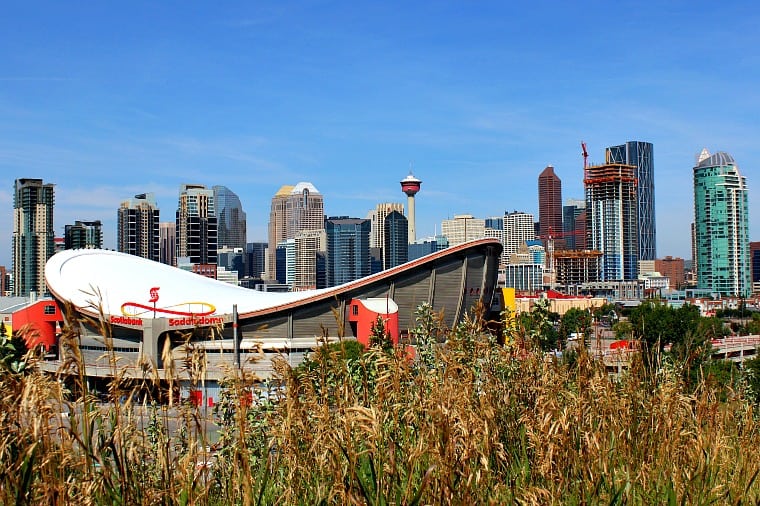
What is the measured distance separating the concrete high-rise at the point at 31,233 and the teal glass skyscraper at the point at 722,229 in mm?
147535

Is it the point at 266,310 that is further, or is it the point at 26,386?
the point at 266,310

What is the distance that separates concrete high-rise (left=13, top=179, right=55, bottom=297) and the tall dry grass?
168 metres

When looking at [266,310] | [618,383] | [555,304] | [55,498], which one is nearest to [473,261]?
[266,310]

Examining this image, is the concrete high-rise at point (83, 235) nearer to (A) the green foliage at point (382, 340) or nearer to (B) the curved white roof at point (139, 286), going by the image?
(B) the curved white roof at point (139, 286)

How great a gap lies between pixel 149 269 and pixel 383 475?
51.5 m

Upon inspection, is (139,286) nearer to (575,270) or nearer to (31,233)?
(31,233)

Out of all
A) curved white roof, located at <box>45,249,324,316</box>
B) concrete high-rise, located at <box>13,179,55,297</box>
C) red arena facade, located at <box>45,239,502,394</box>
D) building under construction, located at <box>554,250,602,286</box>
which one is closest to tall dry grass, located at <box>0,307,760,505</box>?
red arena facade, located at <box>45,239,502,394</box>

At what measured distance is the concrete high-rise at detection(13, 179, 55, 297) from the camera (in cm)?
16262

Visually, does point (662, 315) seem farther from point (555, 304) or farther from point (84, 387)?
point (84, 387)

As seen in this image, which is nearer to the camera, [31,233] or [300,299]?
[300,299]

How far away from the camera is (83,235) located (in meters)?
169

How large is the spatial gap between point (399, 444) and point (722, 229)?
18564 cm

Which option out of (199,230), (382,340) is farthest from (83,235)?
(382,340)

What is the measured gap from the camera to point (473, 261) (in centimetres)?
4497
